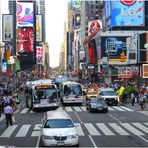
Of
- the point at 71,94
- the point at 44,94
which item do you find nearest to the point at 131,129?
the point at 44,94

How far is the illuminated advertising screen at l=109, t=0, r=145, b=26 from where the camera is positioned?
136750mm

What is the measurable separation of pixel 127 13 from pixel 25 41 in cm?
6627

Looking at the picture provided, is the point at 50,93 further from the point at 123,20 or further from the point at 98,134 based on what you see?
the point at 123,20

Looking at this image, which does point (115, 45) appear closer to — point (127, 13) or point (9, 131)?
point (127, 13)

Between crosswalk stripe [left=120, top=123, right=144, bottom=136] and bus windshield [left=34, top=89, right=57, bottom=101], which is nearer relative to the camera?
crosswalk stripe [left=120, top=123, right=144, bottom=136]

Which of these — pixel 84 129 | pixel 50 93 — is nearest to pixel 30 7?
pixel 50 93

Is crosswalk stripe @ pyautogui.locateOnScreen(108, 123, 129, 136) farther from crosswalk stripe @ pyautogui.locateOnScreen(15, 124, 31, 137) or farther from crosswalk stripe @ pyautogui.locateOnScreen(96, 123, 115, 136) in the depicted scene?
crosswalk stripe @ pyautogui.locateOnScreen(15, 124, 31, 137)

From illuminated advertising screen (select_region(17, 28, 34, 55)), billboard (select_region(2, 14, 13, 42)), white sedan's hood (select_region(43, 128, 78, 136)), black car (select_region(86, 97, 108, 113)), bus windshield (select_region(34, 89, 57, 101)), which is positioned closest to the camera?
white sedan's hood (select_region(43, 128, 78, 136))

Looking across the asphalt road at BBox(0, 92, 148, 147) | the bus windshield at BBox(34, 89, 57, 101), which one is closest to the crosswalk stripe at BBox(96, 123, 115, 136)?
the asphalt road at BBox(0, 92, 148, 147)

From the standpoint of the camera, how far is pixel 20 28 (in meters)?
188

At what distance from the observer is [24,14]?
186750mm

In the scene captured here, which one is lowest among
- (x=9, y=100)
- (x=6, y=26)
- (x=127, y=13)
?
(x=9, y=100)

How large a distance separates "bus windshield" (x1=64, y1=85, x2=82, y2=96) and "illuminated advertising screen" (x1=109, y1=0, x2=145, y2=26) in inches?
3464

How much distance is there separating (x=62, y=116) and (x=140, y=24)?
122 m
